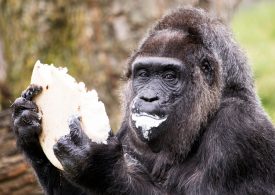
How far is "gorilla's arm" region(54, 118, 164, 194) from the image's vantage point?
6.38 m

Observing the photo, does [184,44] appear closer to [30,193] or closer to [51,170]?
[51,170]

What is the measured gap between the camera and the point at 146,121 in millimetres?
6504

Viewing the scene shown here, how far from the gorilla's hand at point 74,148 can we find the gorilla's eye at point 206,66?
1.23 metres

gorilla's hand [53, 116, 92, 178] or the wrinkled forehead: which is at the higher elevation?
the wrinkled forehead

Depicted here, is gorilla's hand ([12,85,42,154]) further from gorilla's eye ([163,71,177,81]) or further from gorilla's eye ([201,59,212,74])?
gorilla's eye ([201,59,212,74])

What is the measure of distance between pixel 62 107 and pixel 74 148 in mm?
484

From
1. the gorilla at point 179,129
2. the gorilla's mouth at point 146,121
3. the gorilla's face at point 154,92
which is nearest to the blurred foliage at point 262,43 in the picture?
the gorilla at point 179,129

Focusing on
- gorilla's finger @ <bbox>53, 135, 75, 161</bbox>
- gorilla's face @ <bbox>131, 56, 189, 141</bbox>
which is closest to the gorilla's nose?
gorilla's face @ <bbox>131, 56, 189, 141</bbox>

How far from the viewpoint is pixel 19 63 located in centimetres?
1078

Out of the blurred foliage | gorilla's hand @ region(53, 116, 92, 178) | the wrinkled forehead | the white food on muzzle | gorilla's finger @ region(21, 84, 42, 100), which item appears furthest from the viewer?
the blurred foliage

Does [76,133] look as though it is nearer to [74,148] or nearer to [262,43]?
[74,148]

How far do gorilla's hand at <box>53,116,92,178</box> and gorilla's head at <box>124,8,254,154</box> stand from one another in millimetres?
483

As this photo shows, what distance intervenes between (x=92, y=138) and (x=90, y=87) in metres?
4.49

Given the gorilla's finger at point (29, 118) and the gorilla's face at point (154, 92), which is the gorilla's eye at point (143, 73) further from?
the gorilla's finger at point (29, 118)
